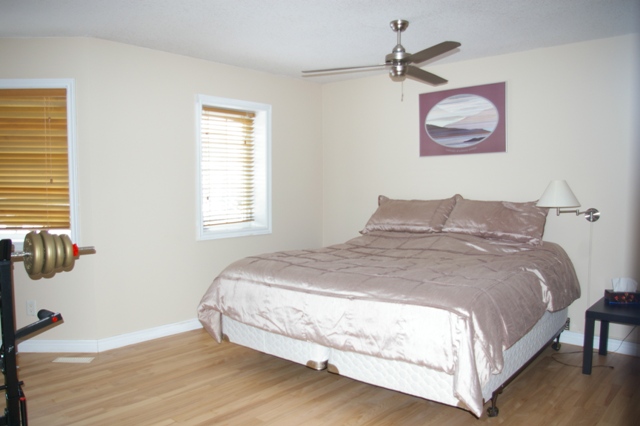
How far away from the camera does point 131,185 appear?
3.89 m

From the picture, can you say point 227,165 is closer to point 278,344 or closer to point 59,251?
point 278,344

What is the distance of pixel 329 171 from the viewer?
5.46 m

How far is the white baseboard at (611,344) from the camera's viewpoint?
11.7 ft

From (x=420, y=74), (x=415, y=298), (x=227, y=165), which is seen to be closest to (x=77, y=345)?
(x=227, y=165)

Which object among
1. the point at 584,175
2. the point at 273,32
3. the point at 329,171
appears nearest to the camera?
the point at 273,32

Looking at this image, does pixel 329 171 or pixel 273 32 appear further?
pixel 329 171

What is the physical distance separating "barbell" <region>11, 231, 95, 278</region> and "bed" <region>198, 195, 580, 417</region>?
1249 millimetres

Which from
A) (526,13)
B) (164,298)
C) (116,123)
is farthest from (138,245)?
(526,13)

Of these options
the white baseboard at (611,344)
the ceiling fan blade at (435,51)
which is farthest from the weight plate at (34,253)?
the white baseboard at (611,344)

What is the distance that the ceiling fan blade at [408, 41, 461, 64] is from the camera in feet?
9.33

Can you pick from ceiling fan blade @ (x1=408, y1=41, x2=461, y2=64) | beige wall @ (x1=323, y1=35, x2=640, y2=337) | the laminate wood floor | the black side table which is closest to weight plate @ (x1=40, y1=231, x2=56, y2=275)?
the laminate wood floor

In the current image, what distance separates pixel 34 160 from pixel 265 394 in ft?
8.27

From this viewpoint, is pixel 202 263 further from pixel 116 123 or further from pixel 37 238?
pixel 37 238

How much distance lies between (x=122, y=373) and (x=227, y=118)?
8.03ft
